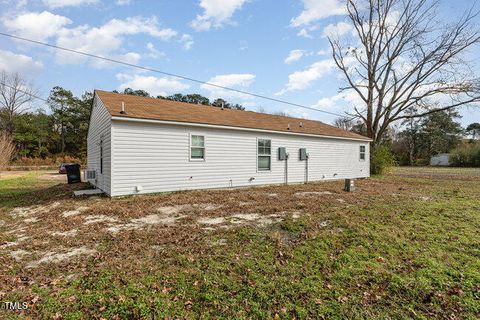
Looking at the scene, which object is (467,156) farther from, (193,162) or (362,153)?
(193,162)

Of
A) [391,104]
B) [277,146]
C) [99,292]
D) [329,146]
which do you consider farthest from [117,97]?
[391,104]

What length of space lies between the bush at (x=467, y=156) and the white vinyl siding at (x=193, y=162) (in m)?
35.4

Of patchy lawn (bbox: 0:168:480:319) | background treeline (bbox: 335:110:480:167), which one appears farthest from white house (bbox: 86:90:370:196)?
background treeline (bbox: 335:110:480:167)

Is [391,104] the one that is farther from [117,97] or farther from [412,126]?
[412,126]

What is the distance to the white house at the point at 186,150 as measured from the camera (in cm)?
824

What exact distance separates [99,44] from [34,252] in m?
9.96

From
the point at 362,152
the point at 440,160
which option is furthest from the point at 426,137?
the point at 362,152

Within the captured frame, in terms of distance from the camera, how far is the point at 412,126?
4644 centimetres

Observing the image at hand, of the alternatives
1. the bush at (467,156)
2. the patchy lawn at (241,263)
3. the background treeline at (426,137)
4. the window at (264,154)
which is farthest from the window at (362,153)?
the bush at (467,156)

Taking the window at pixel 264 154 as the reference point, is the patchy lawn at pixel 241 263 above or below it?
below

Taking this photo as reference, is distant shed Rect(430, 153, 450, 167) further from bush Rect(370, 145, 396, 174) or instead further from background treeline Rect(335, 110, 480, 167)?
bush Rect(370, 145, 396, 174)

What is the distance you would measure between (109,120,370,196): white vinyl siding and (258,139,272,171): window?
0.16 metres

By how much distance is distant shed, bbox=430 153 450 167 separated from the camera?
134 ft

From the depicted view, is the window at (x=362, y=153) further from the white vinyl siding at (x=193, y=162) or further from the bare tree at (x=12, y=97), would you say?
the bare tree at (x=12, y=97)
